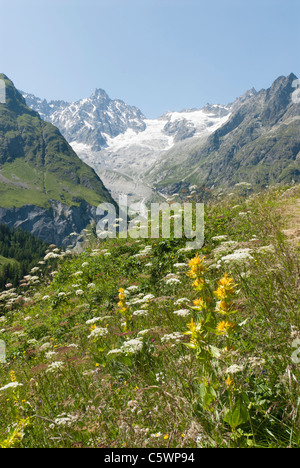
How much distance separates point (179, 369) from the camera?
3666 millimetres

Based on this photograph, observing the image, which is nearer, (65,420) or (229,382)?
(229,382)

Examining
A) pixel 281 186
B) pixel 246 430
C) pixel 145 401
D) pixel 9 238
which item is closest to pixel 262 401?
pixel 246 430

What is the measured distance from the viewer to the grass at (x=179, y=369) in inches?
105

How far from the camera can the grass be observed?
8.78 ft

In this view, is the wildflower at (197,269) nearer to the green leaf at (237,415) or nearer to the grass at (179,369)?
the grass at (179,369)

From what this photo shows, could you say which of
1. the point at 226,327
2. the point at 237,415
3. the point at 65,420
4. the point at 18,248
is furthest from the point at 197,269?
the point at 18,248

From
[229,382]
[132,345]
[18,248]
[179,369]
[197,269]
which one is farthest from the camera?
[18,248]

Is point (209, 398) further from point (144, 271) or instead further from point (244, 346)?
point (144, 271)

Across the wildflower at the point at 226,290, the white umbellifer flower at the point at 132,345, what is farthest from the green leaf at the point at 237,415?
the white umbellifer flower at the point at 132,345

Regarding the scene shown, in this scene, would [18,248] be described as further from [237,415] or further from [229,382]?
[237,415]

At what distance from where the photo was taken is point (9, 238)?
468 ft

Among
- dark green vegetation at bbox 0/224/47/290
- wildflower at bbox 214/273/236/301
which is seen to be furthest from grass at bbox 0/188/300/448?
dark green vegetation at bbox 0/224/47/290

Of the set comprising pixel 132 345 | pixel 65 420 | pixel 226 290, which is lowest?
pixel 65 420
